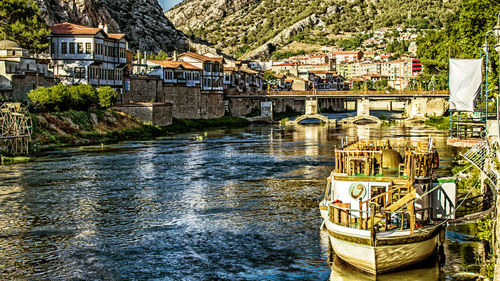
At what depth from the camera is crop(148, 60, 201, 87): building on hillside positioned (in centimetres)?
10156

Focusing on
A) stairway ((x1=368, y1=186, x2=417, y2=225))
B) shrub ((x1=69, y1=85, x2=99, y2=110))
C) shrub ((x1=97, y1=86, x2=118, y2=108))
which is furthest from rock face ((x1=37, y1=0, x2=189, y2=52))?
stairway ((x1=368, y1=186, x2=417, y2=225))

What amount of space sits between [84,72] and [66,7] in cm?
5584

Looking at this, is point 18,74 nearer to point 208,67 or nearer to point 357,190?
point 208,67

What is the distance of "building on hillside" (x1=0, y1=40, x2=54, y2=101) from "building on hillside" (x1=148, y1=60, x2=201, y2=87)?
2569 cm

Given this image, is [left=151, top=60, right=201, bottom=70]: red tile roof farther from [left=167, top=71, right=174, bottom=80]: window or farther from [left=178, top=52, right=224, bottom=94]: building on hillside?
[left=178, top=52, right=224, bottom=94]: building on hillside

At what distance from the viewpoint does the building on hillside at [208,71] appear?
11588 centimetres

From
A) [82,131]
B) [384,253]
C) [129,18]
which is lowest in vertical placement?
[384,253]

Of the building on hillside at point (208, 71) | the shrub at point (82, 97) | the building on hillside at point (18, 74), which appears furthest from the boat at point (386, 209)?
the building on hillside at point (208, 71)

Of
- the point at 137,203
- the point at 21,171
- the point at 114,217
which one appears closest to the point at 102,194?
the point at 137,203

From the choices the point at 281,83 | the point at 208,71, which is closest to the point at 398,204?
the point at 208,71

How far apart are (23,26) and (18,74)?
15.4 m

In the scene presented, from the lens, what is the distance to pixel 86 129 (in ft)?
233

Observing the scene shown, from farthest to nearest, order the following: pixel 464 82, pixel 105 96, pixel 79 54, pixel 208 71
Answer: pixel 208 71 → pixel 79 54 → pixel 105 96 → pixel 464 82

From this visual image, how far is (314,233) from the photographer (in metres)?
28.3
